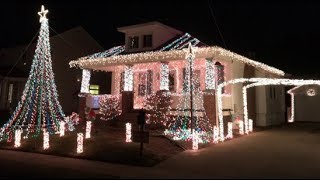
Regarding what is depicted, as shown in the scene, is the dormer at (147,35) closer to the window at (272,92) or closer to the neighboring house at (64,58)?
the window at (272,92)

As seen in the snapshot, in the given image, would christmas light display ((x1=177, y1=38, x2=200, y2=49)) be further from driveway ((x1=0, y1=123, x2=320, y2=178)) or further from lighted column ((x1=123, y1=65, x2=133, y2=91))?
driveway ((x1=0, y1=123, x2=320, y2=178))

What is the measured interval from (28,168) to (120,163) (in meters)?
2.89

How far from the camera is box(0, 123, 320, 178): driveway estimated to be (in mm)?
8797

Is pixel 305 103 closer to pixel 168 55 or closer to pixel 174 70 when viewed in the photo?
pixel 174 70

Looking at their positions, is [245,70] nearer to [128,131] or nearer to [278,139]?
[278,139]

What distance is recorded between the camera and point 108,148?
12484mm

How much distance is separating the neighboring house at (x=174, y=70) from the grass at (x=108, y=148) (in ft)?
15.7

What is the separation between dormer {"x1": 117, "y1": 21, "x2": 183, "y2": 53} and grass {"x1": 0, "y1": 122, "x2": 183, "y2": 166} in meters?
7.55

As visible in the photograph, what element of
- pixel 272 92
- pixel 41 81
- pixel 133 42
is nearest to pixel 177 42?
pixel 133 42

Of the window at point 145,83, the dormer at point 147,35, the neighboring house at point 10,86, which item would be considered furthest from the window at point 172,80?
the neighboring house at point 10,86

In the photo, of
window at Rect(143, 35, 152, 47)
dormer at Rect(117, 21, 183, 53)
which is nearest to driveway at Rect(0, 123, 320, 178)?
dormer at Rect(117, 21, 183, 53)

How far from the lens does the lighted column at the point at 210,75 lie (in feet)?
57.7

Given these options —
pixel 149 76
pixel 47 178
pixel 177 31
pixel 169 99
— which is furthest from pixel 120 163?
pixel 177 31

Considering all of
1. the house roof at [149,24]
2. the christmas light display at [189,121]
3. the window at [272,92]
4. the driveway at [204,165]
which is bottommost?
the driveway at [204,165]
